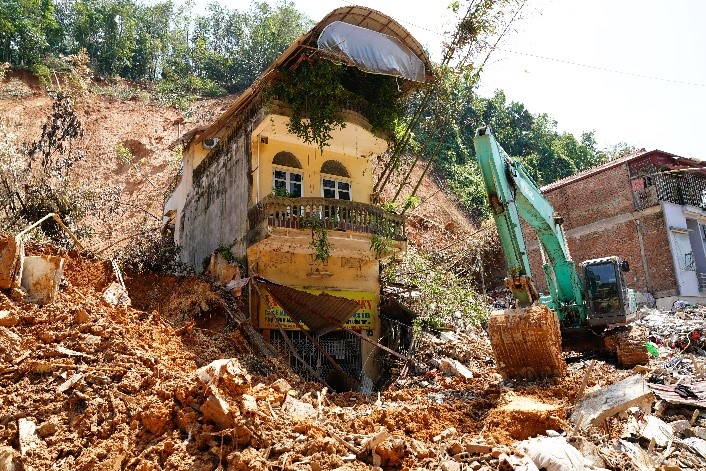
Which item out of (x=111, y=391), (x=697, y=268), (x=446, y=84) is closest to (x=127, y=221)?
(x=446, y=84)

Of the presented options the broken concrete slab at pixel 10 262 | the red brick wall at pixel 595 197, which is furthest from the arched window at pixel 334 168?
the red brick wall at pixel 595 197

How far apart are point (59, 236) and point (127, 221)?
54.3ft

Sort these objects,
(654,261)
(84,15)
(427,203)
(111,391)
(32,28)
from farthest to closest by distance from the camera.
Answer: (84,15) → (32,28) → (427,203) → (654,261) → (111,391)

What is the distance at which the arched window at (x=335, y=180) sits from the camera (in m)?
15.6

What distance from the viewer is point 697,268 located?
80.4 ft

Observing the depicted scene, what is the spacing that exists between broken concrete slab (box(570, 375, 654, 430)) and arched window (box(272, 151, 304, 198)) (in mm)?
9332

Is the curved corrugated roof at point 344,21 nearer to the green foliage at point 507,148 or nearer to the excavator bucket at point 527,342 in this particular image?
the excavator bucket at point 527,342

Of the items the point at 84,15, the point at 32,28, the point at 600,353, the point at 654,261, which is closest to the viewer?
the point at 600,353

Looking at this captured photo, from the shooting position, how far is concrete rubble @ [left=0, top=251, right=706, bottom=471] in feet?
19.4

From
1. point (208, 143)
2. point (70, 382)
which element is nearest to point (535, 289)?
point (70, 382)

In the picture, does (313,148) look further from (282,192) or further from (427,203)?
(427,203)

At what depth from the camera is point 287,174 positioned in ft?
49.4

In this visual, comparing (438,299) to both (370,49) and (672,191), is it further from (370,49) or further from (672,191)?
(672,191)

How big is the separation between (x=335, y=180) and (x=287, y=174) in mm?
1557
